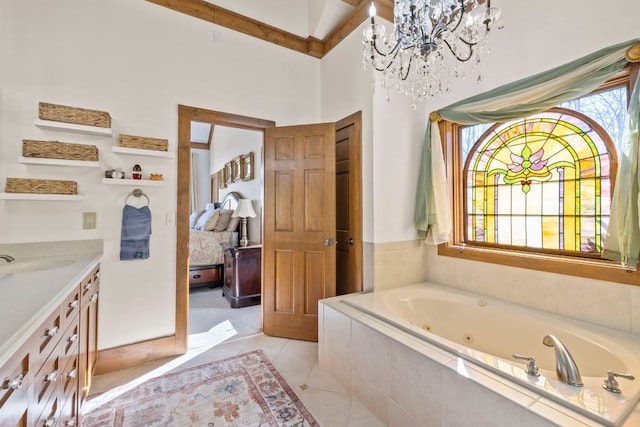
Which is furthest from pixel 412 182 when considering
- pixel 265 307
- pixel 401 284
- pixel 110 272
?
pixel 110 272

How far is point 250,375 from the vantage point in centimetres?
211

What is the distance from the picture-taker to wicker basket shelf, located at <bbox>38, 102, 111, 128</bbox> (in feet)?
6.28

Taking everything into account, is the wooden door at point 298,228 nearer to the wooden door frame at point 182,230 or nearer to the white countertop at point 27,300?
the wooden door frame at point 182,230

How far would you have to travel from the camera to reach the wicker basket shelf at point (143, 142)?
85.6 inches

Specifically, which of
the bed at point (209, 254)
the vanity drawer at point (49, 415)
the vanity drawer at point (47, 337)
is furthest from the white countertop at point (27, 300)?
the bed at point (209, 254)

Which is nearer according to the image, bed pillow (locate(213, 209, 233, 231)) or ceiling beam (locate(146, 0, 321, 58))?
ceiling beam (locate(146, 0, 321, 58))

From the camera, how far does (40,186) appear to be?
1.91 m

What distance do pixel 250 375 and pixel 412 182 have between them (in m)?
2.10

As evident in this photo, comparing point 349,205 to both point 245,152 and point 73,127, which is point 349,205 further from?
point 245,152

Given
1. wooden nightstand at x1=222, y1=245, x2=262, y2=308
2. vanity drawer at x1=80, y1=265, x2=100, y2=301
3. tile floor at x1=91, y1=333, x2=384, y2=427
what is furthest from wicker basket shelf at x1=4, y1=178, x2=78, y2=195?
wooden nightstand at x1=222, y1=245, x2=262, y2=308

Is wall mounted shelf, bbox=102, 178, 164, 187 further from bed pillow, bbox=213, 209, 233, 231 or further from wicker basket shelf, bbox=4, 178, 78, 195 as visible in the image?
bed pillow, bbox=213, 209, 233, 231

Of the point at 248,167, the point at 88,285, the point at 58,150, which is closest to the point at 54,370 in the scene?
the point at 88,285

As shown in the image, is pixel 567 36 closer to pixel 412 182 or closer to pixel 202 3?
pixel 412 182

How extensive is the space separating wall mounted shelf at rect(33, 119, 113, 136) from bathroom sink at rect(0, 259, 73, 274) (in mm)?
884
